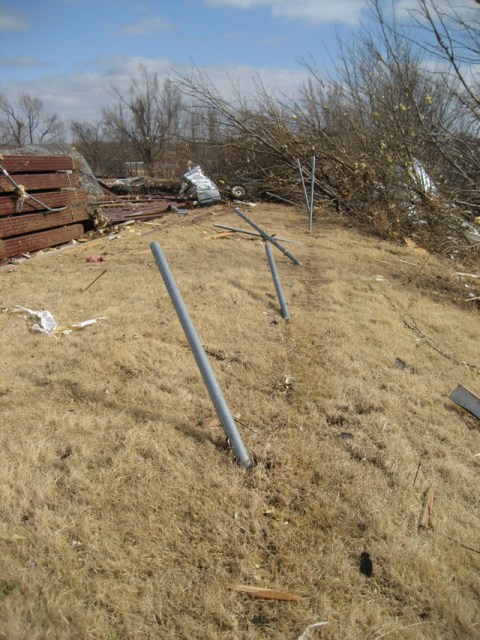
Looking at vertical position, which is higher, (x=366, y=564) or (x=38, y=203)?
(x=38, y=203)

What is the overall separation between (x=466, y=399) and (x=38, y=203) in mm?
5842

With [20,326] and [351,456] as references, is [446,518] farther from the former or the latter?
[20,326]

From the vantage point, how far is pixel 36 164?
6.14 meters

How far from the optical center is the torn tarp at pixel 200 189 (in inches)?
441

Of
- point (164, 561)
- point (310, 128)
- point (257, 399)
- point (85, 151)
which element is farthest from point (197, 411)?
point (85, 151)

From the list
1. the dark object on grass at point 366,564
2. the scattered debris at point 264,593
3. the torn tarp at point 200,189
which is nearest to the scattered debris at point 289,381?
the dark object on grass at point 366,564

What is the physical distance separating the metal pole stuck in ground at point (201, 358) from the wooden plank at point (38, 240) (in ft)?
14.9

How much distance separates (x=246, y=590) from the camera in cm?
158

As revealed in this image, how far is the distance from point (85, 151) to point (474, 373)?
2554cm

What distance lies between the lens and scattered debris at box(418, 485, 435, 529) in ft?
6.28

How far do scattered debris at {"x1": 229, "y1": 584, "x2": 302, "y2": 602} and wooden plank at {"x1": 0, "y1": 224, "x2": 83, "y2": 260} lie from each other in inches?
214

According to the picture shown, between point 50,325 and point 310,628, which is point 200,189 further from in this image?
point 310,628

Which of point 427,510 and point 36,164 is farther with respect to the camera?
point 36,164

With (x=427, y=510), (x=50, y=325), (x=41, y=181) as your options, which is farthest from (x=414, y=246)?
(x=427, y=510)
